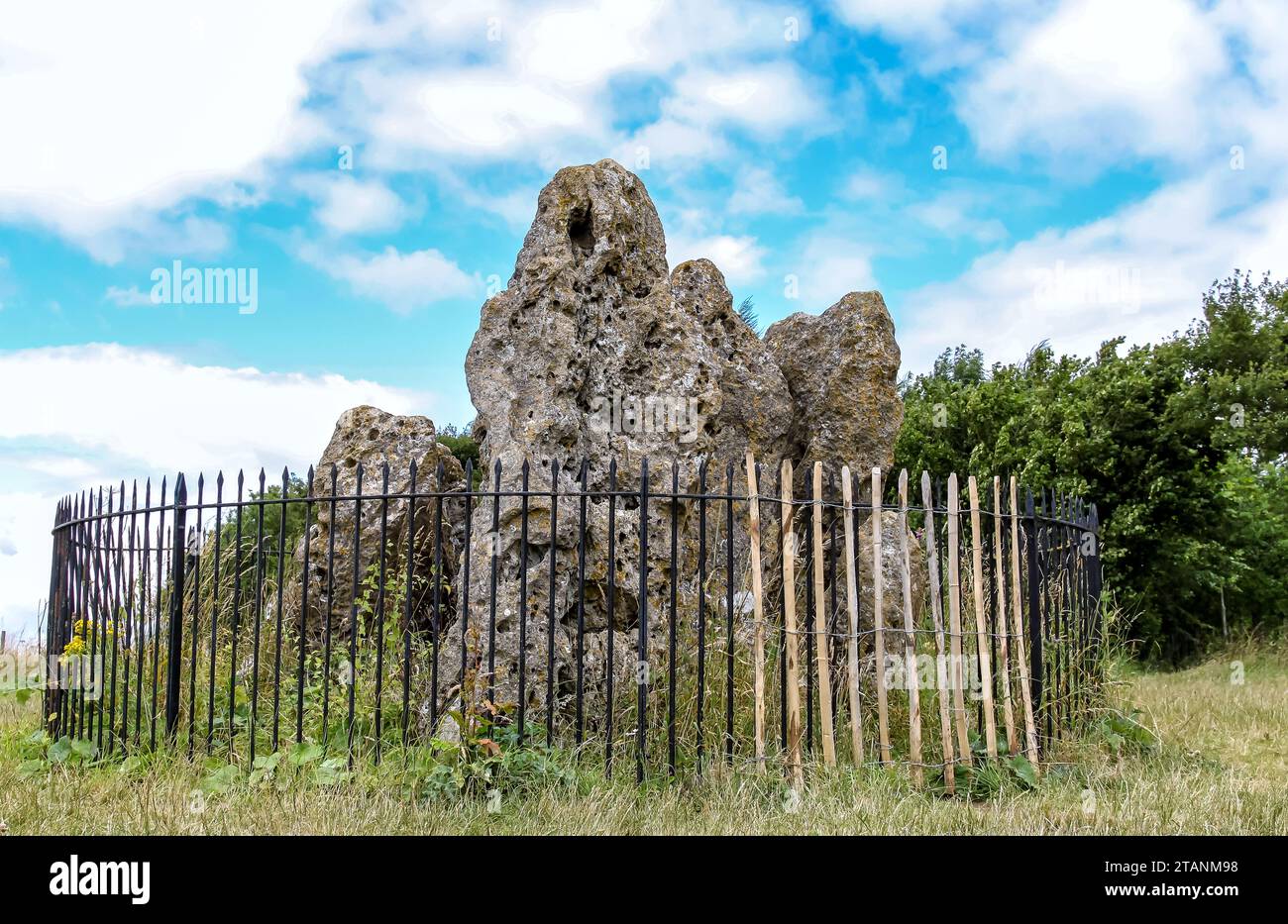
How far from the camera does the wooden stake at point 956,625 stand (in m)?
6.65

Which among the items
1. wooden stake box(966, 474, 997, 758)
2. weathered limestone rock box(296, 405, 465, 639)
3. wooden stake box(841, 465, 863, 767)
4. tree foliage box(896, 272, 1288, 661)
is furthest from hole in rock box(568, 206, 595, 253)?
tree foliage box(896, 272, 1288, 661)

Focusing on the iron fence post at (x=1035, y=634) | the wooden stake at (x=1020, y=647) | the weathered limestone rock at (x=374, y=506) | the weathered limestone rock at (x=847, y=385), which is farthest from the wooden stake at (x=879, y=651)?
the weathered limestone rock at (x=374, y=506)

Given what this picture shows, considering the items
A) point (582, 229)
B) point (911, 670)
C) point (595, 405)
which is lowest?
point (911, 670)

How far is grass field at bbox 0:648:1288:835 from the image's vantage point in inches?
215

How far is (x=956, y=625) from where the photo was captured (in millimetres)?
6645

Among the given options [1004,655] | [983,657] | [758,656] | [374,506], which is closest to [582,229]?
[374,506]

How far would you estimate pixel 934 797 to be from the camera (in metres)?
6.37

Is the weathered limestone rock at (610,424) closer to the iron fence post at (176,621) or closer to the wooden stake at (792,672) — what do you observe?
the wooden stake at (792,672)

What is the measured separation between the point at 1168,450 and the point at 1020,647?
13.1 m

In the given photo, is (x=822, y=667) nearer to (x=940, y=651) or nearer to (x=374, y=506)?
(x=940, y=651)

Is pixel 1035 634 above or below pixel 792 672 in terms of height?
above

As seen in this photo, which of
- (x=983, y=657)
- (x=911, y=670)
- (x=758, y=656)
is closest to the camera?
(x=758, y=656)

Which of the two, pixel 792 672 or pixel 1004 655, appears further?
pixel 1004 655

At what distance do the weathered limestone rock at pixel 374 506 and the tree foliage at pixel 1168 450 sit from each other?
13.4 metres
